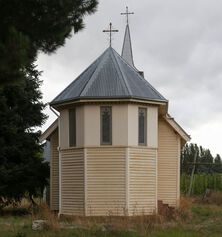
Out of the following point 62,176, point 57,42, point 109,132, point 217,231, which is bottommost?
point 217,231

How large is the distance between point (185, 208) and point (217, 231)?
5205mm

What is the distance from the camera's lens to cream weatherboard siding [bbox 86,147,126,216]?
717 inches

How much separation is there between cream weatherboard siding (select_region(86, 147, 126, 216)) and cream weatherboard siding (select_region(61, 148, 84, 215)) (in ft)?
1.30

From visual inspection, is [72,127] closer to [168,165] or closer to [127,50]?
[168,165]

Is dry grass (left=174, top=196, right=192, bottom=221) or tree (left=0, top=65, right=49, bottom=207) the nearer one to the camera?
dry grass (left=174, top=196, right=192, bottom=221)

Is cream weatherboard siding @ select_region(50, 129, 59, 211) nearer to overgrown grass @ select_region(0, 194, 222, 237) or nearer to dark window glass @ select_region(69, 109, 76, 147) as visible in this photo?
dark window glass @ select_region(69, 109, 76, 147)

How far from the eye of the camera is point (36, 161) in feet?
77.1

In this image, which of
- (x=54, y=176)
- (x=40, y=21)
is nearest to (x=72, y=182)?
(x=54, y=176)

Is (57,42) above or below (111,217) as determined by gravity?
above

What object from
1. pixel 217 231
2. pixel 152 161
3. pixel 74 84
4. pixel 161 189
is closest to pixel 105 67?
pixel 74 84

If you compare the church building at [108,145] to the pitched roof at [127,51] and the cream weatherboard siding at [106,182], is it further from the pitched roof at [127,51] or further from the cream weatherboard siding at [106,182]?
the pitched roof at [127,51]

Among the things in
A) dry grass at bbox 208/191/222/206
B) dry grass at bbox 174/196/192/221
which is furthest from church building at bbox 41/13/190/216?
dry grass at bbox 208/191/222/206

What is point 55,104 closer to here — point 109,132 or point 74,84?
→ point 74,84

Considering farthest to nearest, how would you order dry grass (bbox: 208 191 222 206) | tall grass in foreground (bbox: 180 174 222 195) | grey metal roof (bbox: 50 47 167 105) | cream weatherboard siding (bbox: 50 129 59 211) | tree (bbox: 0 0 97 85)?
1. tall grass in foreground (bbox: 180 174 222 195)
2. dry grass (bbox: 208 191 222 206)
3. cream weatherboard siding (bbox: 50 129 59 211)
4. grey metal roof (bbox: 50 47 167 105)
5. tree (bbox: 0 0 97 85)
